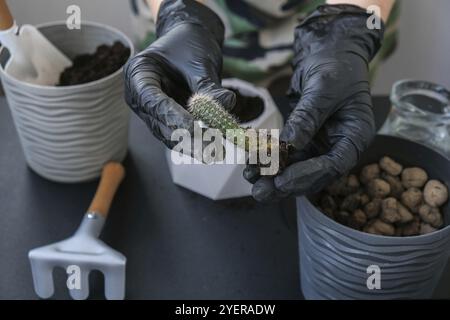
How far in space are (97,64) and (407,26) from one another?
871 millimetres

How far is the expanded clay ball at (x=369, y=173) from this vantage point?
20.0 inches

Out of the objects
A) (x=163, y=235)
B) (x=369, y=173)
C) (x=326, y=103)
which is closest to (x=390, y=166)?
(x=369, y=173)

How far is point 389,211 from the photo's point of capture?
0.47 metres

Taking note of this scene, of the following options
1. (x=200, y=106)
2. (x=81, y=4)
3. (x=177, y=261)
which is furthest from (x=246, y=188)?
(x=81, y=4)

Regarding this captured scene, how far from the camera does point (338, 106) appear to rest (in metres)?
0.43

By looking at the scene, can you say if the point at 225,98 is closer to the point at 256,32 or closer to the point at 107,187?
the point at 107,187

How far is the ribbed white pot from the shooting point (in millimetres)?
567

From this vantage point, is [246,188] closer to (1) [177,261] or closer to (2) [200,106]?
(1) [177,261]

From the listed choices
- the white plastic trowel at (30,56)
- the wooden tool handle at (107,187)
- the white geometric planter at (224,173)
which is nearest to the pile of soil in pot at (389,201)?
the white geometric planter at (224,173)

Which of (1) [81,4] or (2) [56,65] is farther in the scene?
(1) [81,4]

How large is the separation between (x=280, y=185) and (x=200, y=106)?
8cm

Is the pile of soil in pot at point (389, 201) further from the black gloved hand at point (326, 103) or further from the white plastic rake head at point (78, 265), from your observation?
the white plastic rake head at point (78, 265)

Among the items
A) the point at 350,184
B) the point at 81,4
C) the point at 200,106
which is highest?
the point at 200,106
